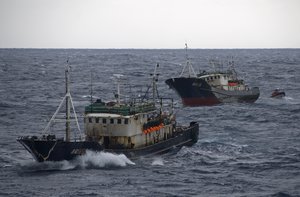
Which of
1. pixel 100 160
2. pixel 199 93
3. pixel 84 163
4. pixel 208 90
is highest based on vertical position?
pixel 208 90

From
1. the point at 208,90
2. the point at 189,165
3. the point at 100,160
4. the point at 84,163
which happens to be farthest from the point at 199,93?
the point at 84,163

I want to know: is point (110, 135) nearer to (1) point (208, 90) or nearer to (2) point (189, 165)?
(2) point (189, 165)

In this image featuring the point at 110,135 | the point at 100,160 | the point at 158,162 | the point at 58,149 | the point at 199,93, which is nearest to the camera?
the point at 58,149

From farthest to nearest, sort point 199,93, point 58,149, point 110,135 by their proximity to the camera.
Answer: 1. point 199,93
2. point 110,135
3. point 58,149

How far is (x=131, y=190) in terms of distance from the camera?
47000mm

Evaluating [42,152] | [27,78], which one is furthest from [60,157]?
[27,78]

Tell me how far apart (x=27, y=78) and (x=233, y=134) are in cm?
10291

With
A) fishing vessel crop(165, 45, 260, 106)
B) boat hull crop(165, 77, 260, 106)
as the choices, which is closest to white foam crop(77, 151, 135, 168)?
fishing vessel crop(165, 45, 260, 106)

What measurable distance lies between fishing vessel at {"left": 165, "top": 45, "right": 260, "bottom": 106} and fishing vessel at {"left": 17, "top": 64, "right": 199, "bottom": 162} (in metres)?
42.3

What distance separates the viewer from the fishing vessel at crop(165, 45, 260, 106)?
106062mm

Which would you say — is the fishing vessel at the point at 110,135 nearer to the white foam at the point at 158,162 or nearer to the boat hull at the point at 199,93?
the white foam at the point at 158,162

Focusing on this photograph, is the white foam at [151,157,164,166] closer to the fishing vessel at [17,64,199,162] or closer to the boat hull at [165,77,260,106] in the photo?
the fishing vessel at [17,64,199,162]

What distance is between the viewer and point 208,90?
10612 cm

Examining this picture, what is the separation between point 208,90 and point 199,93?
157cm
